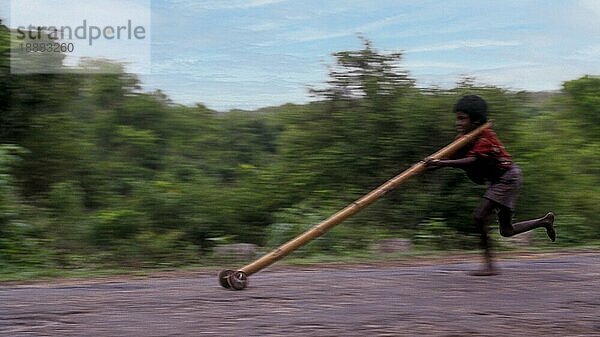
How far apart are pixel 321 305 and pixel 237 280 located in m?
0.95

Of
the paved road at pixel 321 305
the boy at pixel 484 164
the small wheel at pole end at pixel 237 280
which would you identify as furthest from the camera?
the boy at pixel 484 164

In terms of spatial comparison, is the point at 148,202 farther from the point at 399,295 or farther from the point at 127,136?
the point at 399,295

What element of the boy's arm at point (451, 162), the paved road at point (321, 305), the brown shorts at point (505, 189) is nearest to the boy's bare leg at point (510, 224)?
the brown shorts at point (505, 189)

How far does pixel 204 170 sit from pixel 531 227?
710cm

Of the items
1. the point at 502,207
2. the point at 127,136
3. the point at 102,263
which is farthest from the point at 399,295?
Answer: the point at 127,136

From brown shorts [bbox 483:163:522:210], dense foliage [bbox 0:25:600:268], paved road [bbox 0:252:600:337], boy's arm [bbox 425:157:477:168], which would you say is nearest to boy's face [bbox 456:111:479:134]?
boy's arm [bbox 425:157:477:168]

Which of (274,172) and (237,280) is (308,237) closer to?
(237,280)

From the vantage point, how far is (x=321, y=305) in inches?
256

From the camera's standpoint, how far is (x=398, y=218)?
12.7 metres

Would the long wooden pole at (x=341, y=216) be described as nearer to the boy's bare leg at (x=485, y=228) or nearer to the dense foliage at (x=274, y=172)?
the boy's bare leg at (x=485, y=228)

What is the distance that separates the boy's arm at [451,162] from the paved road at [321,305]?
3.47ft

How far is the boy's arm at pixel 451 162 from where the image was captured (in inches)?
288

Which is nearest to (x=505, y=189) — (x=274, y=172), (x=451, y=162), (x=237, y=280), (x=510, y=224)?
(x=510, y=224)

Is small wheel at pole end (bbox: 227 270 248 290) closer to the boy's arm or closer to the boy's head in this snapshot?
the boy's arm
